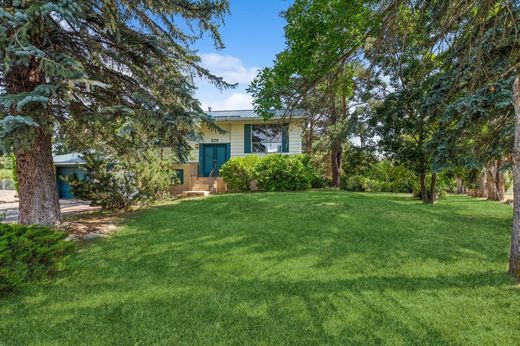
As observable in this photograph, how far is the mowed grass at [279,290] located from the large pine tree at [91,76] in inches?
80.4

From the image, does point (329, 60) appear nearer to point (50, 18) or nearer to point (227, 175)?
point (50, 18)

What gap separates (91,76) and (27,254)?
4.07 metres

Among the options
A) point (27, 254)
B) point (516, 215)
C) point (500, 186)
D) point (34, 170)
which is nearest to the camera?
point (27, 254)

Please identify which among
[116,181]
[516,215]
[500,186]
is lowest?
[500,186]

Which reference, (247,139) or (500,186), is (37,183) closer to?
(247,139)

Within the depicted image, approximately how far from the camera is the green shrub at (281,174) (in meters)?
14.6

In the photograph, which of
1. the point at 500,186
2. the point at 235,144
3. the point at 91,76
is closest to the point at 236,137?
the point at 235,144

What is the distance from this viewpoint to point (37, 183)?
6023 millimetres

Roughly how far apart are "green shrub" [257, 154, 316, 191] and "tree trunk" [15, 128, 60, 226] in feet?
31.0

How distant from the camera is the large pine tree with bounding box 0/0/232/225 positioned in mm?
4590

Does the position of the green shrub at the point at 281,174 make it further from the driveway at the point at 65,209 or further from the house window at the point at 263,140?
the driveway at the point at 65,209

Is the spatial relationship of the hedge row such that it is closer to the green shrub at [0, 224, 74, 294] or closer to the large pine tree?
the large pine tree

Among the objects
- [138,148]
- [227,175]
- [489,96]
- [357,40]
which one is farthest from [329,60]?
[227,175]

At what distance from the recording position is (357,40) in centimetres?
600
